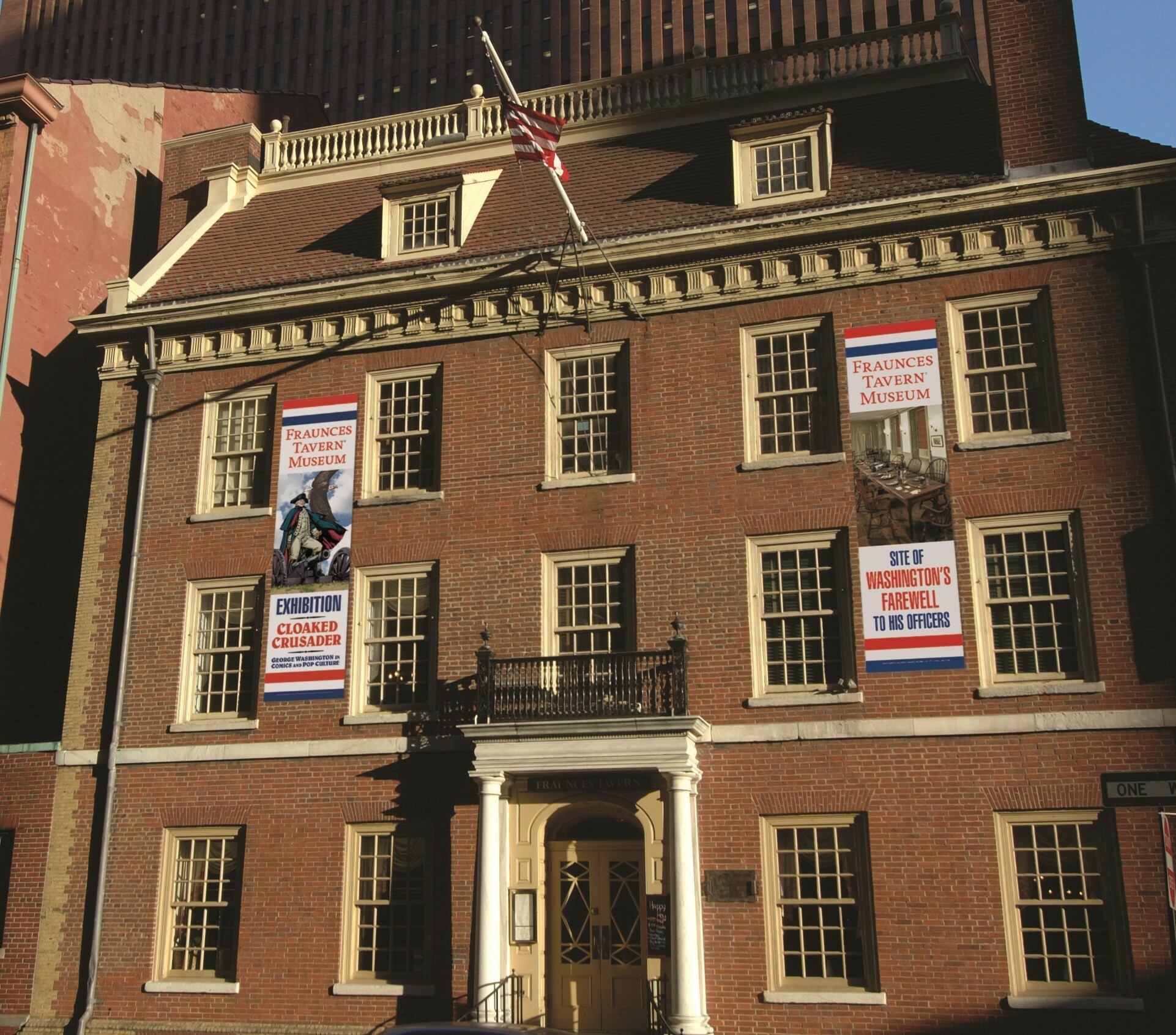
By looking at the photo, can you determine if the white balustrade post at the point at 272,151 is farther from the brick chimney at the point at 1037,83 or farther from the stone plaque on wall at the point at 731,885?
the stone plaque on wall at the point at 731,885

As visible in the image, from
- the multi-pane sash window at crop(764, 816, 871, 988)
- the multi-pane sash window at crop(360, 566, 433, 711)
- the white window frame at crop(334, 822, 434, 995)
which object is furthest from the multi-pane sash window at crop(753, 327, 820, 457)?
the white window frame at crop(334, 822, 434, 995)

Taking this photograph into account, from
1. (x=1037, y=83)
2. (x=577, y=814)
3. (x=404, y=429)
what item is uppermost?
(x=1037, y=83)

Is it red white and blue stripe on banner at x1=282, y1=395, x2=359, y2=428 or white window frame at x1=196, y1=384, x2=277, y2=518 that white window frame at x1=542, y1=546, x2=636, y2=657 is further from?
white window frame at x1=196, y1=384, x2=277, y2=518

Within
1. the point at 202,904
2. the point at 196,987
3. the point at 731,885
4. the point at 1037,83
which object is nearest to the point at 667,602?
the point at 731,885

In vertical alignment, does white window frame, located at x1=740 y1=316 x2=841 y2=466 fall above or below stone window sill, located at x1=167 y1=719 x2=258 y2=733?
above

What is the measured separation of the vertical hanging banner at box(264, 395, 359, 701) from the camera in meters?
19.2

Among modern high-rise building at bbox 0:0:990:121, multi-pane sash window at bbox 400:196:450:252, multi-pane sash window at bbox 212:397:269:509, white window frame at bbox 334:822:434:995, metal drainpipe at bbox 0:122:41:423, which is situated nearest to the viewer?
white window frame at bbox 334:822:434:995

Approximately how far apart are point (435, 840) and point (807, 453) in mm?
7964

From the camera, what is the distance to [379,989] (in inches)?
682

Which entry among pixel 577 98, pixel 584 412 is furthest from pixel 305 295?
pixel 577 98

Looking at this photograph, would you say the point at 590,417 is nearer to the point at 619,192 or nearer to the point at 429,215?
the point at 619,192

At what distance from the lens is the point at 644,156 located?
72.6 feet

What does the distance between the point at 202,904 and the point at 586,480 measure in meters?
8.76

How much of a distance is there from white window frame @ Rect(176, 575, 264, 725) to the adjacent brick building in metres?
0.10
